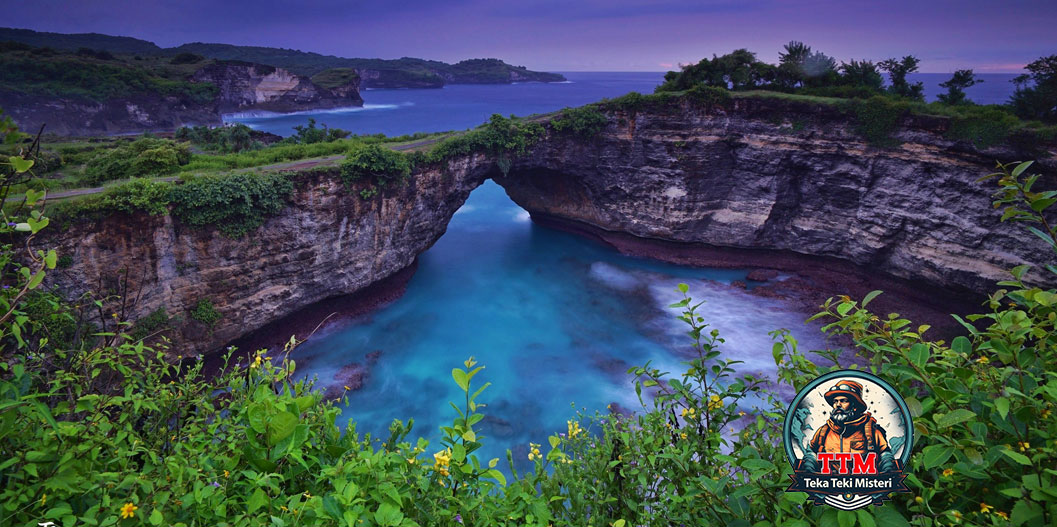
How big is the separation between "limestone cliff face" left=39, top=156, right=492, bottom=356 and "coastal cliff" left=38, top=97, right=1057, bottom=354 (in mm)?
54

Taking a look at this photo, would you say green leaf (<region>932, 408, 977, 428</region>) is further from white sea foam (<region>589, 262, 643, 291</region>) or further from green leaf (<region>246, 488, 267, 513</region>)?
white sea foam (<region>589, 262, 643, 291</region>)

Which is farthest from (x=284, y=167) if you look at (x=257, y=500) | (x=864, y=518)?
(x=864, y=518)

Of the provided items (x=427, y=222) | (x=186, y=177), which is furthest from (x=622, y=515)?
(x=427, y=222)

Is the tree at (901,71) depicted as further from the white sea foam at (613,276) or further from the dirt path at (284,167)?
the dirt path at (284,167)

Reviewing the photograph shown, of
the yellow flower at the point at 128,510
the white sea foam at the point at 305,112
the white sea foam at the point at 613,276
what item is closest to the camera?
the yellow flower at the point at 128,510

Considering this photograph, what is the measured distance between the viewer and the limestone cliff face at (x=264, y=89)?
2761 inches

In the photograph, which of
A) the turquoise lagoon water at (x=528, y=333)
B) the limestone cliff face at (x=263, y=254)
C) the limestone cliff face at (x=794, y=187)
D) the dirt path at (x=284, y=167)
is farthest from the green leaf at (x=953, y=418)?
the limestone cliff face at (x=794, y=187)

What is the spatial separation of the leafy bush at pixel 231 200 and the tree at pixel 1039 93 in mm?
32041

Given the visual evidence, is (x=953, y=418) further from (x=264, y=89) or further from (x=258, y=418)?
(x=264, y=89)

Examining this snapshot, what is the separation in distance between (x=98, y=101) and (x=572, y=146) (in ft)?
192

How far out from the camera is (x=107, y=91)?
52.5 metres

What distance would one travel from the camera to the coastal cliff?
1630 centimetres

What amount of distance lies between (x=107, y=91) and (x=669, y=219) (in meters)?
64.7

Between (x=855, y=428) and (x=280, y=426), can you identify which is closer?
(x=855, y=428)
